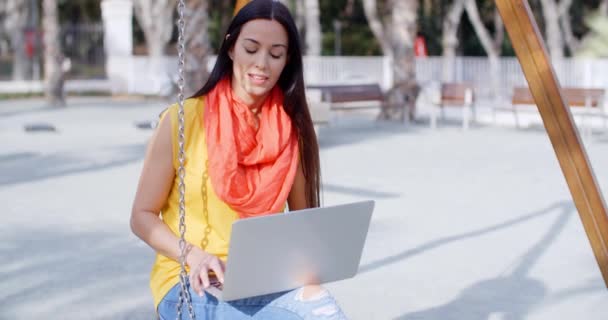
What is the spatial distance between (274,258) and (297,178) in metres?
0.48

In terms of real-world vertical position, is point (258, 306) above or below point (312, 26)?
below

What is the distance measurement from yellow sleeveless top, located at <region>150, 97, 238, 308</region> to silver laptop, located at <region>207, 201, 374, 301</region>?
15 centimetres

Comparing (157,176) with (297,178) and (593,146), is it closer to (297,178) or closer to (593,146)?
(297,178)

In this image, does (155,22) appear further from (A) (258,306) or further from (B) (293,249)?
(B) (293,249)

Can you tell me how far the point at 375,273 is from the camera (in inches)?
258

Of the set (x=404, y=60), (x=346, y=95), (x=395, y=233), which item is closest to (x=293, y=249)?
(x=395, y=233)

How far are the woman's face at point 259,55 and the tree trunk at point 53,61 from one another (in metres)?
22.4

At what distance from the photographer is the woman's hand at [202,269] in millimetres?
2752

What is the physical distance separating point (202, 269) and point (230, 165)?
1.01 ft

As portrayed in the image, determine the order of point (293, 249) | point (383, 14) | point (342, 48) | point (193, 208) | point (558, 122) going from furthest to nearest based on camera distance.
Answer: point (342, 48) < point (383, 14) < point (558, 122) < point (193, 208) < point (293, 249)

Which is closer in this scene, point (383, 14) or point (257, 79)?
point (257, 79)

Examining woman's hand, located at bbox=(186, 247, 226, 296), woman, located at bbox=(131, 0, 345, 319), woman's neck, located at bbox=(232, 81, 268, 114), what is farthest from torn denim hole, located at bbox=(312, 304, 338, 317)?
woman's neck, located at bbox=(232, 81, 268, 114)

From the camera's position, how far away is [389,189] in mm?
10406

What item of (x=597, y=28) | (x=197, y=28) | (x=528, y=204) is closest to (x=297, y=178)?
(x=528, y=204)
